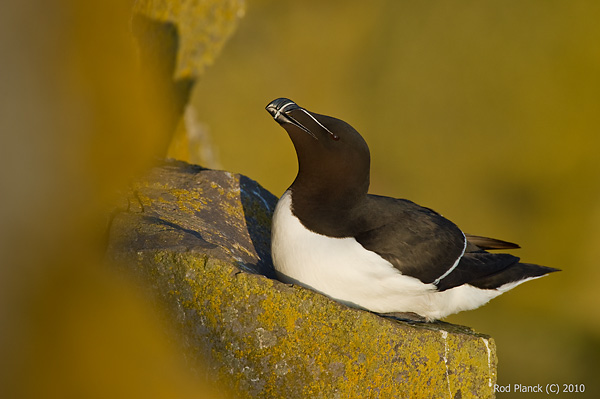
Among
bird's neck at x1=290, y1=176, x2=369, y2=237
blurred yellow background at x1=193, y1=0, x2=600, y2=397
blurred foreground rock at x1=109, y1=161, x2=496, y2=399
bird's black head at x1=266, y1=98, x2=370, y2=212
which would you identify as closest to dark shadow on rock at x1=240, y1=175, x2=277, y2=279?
bird's neck at x1=290, y1=176, x2=369, y2=237

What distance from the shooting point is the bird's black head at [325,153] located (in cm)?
379

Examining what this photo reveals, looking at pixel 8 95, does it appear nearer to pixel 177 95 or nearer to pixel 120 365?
pixel 120 365

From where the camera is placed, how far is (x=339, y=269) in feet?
11.9

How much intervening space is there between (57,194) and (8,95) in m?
0.45

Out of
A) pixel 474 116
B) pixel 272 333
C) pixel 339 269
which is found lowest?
pixel 272 333

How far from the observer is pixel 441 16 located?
963 cm

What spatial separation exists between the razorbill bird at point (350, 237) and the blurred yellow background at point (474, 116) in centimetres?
412

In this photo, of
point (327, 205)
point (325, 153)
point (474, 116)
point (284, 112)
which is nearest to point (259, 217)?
point (327, 205)

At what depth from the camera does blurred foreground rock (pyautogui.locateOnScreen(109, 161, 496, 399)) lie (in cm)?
315

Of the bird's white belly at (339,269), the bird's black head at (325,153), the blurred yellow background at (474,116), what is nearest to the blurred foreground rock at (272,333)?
the bird's white belly at (339,269)

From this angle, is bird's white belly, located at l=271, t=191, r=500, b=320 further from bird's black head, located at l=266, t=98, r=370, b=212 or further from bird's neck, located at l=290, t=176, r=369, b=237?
bird's black head, located at l=266, t=98, r=370, b=212

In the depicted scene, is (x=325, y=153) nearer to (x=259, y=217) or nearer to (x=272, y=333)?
(x=259, y=217)

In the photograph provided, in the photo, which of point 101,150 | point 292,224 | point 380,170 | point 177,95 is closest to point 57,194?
point 101,150

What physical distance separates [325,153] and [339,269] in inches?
27.7
